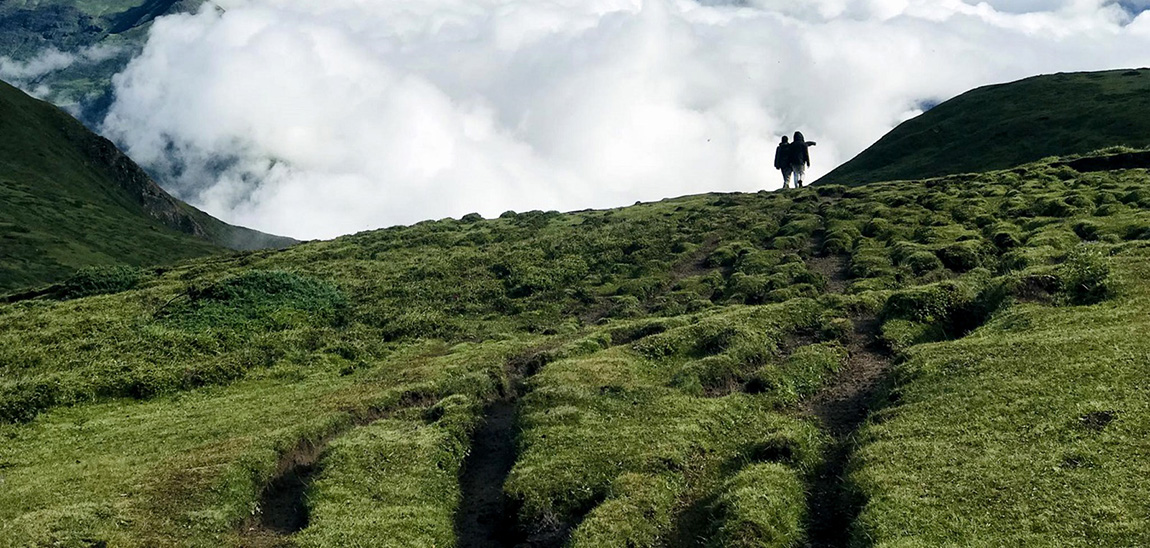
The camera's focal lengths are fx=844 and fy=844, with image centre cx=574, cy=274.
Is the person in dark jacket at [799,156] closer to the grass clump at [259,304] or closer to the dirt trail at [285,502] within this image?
the grass clump at [259,304]

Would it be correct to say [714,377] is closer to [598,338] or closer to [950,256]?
[598,338]

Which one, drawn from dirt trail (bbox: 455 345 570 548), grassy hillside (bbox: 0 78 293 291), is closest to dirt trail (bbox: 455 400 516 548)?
dirt trail (bbox: 455 345 570 548)

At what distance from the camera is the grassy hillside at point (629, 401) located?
23531 mm

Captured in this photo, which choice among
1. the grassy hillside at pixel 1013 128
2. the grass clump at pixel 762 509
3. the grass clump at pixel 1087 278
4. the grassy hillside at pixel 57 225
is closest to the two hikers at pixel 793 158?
the grassy hillside at pixel 1013 128

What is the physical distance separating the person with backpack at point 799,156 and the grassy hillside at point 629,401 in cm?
2852

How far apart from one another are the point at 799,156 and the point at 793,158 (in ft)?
2.54

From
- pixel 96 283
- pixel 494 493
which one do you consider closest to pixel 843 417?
pixel 494 493

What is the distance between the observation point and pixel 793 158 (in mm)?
92938

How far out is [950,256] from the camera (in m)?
52.5

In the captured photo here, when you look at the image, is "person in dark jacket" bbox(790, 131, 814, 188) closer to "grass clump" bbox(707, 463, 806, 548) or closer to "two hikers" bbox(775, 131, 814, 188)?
"two hikers" bbox(775, 131, 814, 188)

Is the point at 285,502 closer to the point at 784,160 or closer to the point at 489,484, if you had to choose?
the point at 489,484

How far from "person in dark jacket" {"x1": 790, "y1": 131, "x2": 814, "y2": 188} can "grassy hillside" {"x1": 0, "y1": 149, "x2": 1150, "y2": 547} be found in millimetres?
28507

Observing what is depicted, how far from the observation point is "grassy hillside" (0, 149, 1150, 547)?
23.5 m

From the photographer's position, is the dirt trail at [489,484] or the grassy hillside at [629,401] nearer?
the grassy hillside at [629,401]
